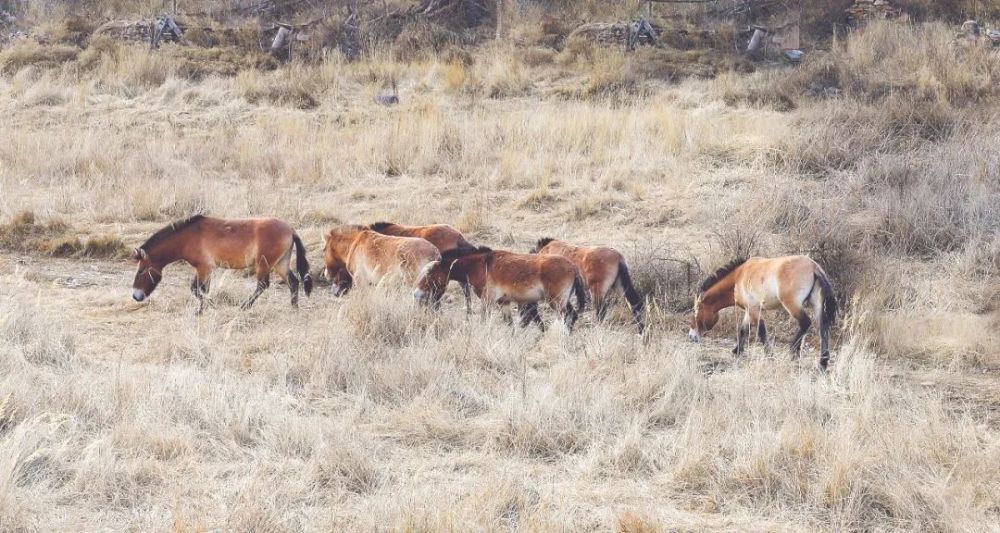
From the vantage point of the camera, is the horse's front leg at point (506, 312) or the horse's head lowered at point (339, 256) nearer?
the horse's front leg at point (506, 312)

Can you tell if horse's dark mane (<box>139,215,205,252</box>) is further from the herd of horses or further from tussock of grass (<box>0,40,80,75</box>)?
tussock of grass (<box>0,40,80,75</box>)

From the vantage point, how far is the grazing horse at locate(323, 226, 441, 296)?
918 cm

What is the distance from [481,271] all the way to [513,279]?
0.32 m

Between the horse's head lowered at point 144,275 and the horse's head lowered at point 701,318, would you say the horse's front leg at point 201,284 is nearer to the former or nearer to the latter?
the horse's head lowered at point 144,275

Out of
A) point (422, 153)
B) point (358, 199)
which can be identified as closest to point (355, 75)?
point (422, 153)

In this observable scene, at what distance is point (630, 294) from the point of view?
886cm

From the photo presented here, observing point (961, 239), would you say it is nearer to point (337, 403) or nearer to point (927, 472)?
point (927, 472)

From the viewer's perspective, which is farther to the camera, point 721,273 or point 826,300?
point 721,273

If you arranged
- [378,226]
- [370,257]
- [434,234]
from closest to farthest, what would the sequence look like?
[370,257] → [434,234] → [378,226]

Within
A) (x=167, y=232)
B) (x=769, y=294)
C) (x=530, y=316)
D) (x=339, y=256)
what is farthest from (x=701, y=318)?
(x=167, y=232)

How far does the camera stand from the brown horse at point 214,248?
9602mm

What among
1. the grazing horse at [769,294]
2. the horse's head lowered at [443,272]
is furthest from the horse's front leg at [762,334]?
the horse's head lowered at [443,272]

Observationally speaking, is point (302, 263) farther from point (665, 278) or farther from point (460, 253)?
point (665, 278)

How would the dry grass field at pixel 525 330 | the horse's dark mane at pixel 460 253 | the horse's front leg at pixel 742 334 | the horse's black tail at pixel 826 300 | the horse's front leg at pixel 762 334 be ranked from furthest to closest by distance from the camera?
the horse's dark mane at pixel 460 253 < the horse's front leg at pixel 742 334 < the horse's front leg at pixel 762 334 < the horse's black tail at pixel 826 300 < the dry grass field at pixel 525 330
